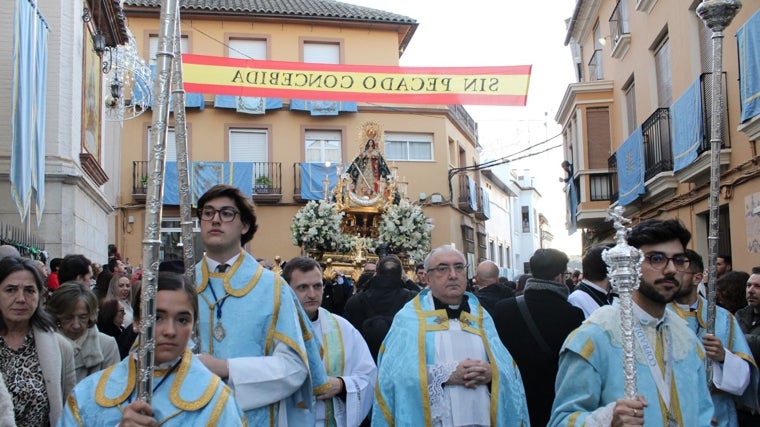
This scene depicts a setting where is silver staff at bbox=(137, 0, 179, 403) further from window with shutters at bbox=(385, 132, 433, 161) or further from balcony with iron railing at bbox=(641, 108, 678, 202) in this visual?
window with shutters at bbox=(385, 132, 433, 161)

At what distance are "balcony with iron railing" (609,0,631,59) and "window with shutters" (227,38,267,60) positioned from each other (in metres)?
11.4

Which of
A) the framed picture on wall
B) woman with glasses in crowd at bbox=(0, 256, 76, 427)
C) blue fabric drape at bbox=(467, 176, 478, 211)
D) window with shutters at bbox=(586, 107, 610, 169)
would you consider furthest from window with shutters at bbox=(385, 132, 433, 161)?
woman with glasses in crowd at bbox=(0, 256, 76, 427)

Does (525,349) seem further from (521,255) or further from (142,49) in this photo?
(521,255)

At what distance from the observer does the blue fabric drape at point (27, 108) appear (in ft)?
28.1

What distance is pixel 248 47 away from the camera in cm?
2541

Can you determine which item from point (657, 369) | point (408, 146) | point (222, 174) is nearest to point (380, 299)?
point (657, 369)

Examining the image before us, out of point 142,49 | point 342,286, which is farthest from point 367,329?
point 142,49

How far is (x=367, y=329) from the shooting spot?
593 cm

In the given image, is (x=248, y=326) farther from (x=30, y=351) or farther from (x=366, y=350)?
(x=366, y=350)

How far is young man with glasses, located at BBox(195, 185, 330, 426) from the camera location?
10.7ft

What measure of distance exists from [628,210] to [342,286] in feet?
32.5

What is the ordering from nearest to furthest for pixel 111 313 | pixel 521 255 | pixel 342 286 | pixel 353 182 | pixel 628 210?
1. pixel 111 313
2. pixel 342 286
3. pixel 353 182
4. pixel 628 210
5. pixel 521 255

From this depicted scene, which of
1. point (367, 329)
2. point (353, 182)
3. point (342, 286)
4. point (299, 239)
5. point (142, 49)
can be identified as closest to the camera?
point (367, 329)

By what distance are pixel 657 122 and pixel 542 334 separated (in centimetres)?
1025
